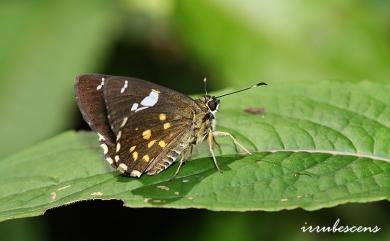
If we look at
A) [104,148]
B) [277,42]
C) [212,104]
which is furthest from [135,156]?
[277,42]

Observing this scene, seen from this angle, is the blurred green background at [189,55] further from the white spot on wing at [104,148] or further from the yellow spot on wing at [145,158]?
the white spot on wing at [104,148]

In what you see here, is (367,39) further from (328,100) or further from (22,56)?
(22,56)

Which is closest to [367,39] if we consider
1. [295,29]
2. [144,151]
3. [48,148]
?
[295,29]

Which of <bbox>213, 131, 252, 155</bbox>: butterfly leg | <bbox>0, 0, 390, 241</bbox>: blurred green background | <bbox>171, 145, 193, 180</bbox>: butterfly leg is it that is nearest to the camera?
<bbox>213, 131, 252, 155</bbox>: butterfly leg

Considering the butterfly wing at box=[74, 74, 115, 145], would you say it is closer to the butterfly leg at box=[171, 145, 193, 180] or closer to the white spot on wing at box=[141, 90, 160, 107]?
the white spot on wing at box=[141, 90, 160, 107]

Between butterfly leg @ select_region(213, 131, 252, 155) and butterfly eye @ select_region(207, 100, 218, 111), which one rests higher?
butterfly eye @ select_region(207, 100, 218, 111)

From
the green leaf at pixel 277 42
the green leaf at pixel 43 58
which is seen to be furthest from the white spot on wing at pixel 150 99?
the green leaf at pixel 43 58

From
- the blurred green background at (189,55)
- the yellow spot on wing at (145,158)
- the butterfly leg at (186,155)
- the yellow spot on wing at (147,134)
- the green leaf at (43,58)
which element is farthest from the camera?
the green leaf at (43,58)

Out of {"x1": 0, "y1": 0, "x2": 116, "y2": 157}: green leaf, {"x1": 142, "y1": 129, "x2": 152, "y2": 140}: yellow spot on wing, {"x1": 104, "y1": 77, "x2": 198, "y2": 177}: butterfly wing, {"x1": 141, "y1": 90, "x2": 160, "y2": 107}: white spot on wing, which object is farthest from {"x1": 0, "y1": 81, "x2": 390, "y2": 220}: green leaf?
{"x1": 0, "y1": 0, "x2": 116, "y2": 157}: green leaf

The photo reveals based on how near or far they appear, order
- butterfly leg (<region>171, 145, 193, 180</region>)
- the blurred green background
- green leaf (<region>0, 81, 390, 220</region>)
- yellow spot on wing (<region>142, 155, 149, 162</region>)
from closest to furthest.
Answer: green leaf (<region>0, 81, 390, 220</region>), butterfly leg (<region>171, 145, 193, 180</region>), yellow spot on wing (<region>142, 155, 149, 162</region>), the blurred green background
